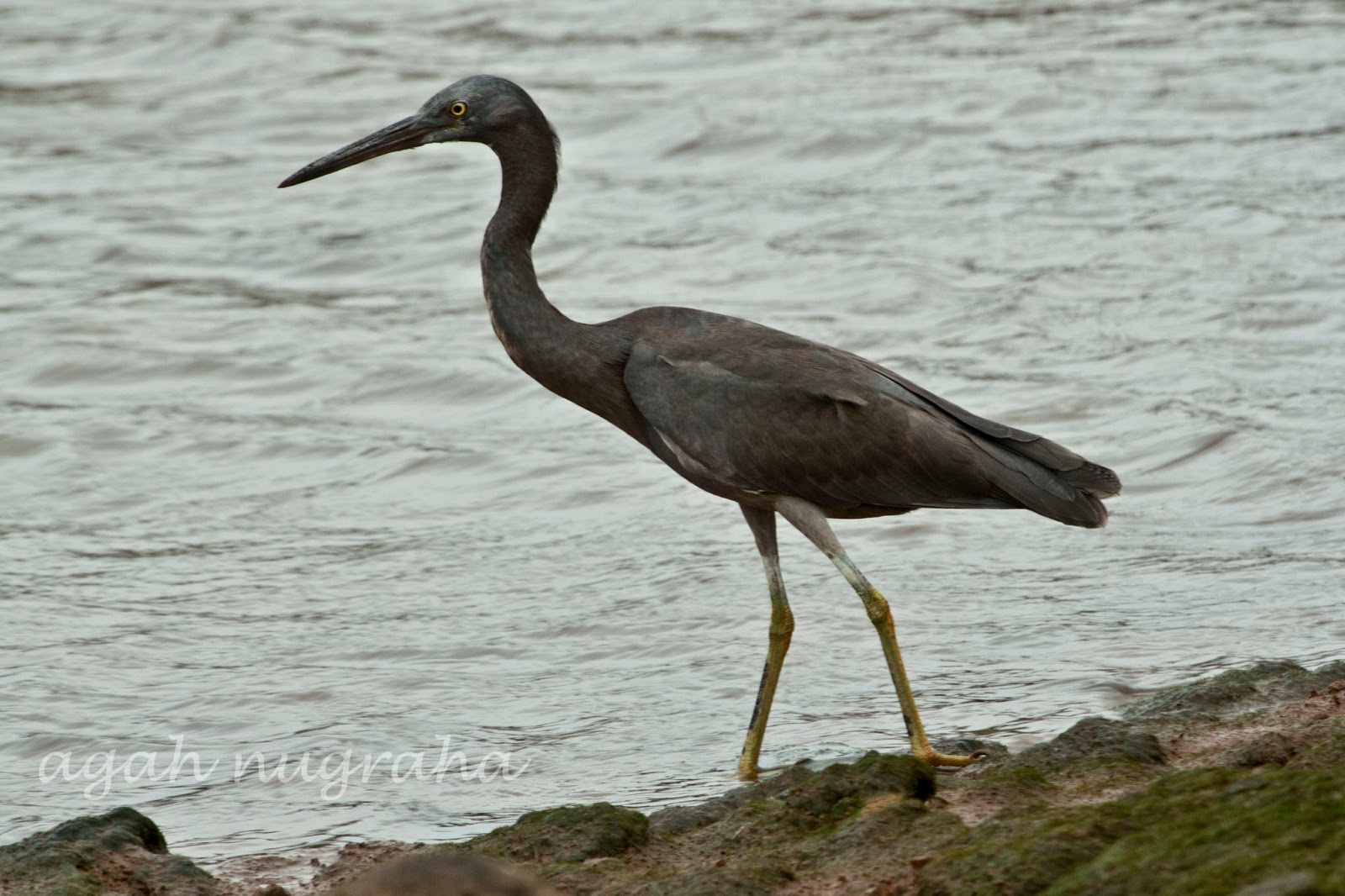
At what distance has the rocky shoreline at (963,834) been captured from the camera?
12.3 ft

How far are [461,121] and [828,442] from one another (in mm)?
1900

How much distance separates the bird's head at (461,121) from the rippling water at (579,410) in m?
2.15

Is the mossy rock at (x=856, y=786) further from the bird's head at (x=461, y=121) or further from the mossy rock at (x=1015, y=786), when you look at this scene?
the bird's head at (x=461, y=121)

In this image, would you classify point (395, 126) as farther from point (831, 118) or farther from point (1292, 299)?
point (831, 118)

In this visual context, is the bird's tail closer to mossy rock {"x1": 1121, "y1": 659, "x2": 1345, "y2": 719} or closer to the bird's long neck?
mossy rock {"x1": 1121, "y1": 659, "x2": 1345, "y2": 719}

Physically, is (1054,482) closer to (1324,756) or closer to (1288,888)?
(1324,756)

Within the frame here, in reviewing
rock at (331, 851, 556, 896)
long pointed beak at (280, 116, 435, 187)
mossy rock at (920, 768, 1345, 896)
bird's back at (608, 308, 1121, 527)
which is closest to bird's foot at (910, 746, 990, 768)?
bird's back at (608, 308, 1121, 527)

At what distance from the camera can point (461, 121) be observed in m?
6.91

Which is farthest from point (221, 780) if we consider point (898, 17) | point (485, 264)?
point (898, 17)

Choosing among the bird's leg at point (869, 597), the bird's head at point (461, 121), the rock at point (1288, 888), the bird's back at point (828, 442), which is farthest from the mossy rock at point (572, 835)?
the bird's head at point (461, 121)

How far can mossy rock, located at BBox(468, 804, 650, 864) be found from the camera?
504 cm

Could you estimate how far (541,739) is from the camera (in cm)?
677

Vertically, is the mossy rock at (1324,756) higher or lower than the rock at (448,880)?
lower

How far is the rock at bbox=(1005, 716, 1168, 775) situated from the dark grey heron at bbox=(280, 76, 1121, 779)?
70cm
